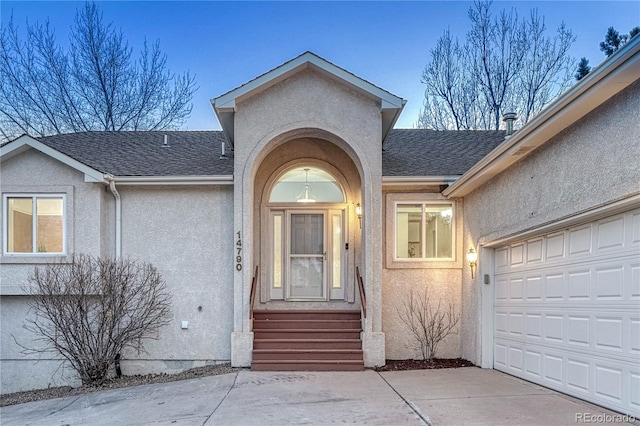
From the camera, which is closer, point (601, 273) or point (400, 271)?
point (601, 273)

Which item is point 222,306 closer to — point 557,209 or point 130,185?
point 130,185

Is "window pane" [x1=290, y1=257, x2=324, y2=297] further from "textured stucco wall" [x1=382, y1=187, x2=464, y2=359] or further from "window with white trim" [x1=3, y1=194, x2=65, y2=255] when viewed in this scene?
"window with white trim" [x1=3, y1=194, x2=65, y2=255]

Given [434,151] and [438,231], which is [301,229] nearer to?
[438,231]

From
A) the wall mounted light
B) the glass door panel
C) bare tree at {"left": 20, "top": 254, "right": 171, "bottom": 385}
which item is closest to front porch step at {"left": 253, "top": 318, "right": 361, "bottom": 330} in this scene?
the glass door panel

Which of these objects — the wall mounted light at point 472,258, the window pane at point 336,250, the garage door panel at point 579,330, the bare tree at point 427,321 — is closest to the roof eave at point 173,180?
the window pane at point 336,250

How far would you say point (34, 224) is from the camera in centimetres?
874

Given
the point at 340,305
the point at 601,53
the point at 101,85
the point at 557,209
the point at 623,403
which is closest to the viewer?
the point at 623,403

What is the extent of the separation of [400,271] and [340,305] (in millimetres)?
1627

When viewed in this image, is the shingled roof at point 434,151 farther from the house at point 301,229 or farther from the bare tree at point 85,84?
the bare tree at point 85,84

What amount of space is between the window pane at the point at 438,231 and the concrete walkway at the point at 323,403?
2.47m

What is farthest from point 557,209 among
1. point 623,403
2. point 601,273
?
point 623,403

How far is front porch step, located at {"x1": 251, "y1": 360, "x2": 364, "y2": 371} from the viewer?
8.01 m

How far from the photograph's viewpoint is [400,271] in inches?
363

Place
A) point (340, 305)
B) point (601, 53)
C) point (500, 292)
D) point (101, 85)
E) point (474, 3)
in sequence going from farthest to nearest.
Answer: point (474, 3) → point (101, 85) → point (601, 53) → point (340, 305) → point (500, 292)
